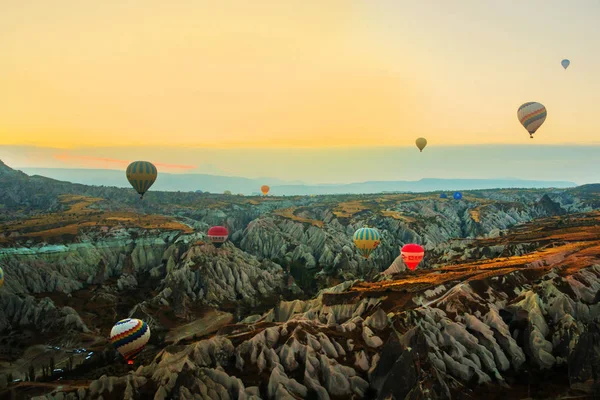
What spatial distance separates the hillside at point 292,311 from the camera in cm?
4028

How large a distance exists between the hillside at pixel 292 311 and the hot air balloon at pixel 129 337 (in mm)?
2540

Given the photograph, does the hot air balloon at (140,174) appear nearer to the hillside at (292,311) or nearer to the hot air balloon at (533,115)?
Result: the hillside at (292,311)

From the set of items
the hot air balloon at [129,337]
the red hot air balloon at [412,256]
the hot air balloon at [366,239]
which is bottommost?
the hot air balloon at [129,337]

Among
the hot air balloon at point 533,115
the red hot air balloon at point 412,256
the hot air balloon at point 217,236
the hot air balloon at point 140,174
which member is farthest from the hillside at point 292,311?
the hot air balloon at point 533,115

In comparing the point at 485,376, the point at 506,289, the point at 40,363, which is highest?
the point at 506,289

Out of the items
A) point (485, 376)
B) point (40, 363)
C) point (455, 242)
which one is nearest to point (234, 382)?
point (485, 376)

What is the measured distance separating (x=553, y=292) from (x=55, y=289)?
74.1m

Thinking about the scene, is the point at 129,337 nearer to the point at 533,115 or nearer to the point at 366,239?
the point at 366,239

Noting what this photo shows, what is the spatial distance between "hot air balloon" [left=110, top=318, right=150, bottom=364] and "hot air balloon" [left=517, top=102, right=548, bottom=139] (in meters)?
79.1

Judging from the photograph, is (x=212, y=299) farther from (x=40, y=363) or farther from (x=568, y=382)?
(x=568, y=382)

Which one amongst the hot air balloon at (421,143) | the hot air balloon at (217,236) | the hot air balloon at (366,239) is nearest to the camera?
the hot air balloon at (366,239)

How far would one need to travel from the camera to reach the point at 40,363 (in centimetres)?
5788

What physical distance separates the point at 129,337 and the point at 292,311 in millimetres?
20389

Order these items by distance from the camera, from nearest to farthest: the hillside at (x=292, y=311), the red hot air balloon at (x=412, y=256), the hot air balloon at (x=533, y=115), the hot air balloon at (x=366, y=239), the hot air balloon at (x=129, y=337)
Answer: the hillside at (x=292, y=311)
the hot air balloon at (x=129, y=337)
the red hot air balloon at (x=412, y=256)
the hot air balloon at (x=533, y=115)
the hot air balloon at (x=366, y=239)
